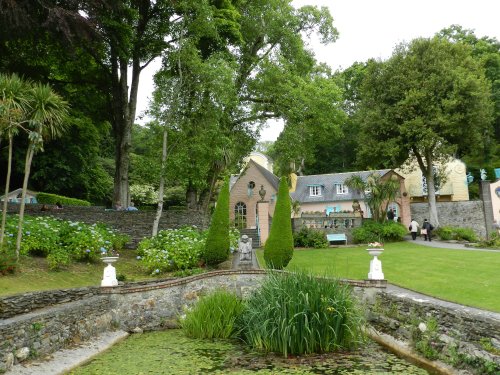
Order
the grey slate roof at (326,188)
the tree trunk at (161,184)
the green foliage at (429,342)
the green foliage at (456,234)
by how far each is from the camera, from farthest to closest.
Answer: the grey slate roof at (326,188), the green foliage at (456,234), the tree trunk at (161,184), the green foliage at (429,342)

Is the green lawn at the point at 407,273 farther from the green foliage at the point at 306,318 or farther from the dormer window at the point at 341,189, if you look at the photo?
the dormer window at the point at 341,189

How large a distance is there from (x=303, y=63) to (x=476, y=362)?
20.1 meters

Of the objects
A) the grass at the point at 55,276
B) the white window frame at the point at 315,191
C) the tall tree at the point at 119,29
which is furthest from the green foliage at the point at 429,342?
the white window frame at the point at 315,191

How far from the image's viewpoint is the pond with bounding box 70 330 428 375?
7.59 m

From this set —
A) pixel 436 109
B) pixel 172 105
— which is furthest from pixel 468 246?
pixel 172 105

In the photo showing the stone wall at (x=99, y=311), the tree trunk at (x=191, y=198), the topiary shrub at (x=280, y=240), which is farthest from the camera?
the tree trunk at (x=191, y=198)

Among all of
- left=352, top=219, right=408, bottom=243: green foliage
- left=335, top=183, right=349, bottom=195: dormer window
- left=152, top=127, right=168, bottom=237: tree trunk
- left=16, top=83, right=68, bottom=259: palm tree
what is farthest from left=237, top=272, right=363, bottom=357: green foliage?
left=335, top=183, right=349, bottom=195: dormer window

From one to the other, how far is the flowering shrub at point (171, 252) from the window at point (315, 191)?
1984 centimetres

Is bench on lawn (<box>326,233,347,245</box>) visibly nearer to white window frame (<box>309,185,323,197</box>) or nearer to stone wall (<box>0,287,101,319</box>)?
white window frame (<box>309,185,323,197</box>)

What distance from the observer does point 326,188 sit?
34.9 meters

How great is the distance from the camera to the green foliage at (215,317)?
9969 millimetres

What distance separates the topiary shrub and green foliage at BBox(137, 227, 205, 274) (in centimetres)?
266

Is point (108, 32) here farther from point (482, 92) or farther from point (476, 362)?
point (482, 92)

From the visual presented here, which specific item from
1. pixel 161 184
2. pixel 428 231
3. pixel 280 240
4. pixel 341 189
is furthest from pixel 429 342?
pixel 341 189
